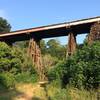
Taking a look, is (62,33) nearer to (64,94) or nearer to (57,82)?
(57,82)

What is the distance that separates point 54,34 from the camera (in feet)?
78.1

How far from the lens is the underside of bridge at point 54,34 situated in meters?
20.1

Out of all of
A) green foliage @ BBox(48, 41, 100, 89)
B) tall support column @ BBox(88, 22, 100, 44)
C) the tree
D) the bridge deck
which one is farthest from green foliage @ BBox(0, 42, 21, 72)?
the tree

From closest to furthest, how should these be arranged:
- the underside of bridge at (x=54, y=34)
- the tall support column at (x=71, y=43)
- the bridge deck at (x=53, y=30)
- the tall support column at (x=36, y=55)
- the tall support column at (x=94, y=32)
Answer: the tall support column at (x=94, y=32), the underside of bridge at (x=54, y=34), the bridge deck at (x=53, y=30), the tall support column at (x=71, y=43), the tall support column at (x=36, y=55)

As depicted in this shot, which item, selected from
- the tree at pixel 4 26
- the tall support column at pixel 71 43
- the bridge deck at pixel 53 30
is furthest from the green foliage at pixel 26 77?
the tree at pixel 4 26

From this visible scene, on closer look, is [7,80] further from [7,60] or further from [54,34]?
[54,34]

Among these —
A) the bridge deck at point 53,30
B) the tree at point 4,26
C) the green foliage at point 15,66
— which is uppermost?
the tree at point 4,26

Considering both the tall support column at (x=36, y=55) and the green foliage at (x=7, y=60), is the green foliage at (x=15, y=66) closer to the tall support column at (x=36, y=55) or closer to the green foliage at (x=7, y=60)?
the green foliage at (x=7, y=60)

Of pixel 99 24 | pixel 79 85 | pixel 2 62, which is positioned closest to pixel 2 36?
pixel 2 62

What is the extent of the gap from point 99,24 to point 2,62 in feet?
25.9

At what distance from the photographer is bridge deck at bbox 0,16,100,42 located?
2067 centimetres

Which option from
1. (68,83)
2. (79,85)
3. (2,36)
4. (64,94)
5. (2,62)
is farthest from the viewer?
(2,36)

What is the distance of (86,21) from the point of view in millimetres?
20344

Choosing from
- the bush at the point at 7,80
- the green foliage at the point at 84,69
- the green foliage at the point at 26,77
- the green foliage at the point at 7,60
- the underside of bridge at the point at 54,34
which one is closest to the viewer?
the green foliage at the point at 84,69
